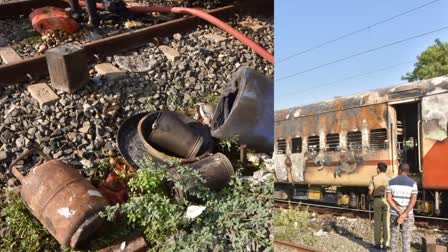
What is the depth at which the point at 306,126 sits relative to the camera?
134cm

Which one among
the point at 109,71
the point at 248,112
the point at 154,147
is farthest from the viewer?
the point at 109,71

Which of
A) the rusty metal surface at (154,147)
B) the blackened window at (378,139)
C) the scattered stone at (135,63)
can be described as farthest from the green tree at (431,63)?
the scattered stone at (135,63)

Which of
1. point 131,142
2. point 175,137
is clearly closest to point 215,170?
point 175,137

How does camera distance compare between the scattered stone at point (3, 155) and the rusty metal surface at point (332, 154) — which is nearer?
the rusty metal surface at point (332, 154)

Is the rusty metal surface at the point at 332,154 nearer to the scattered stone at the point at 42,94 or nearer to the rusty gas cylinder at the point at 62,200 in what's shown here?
the rusty gas cylinder at the point at 62,200

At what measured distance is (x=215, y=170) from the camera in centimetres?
412

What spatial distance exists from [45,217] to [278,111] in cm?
271

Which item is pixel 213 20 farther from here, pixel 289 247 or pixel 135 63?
pixel 289 247

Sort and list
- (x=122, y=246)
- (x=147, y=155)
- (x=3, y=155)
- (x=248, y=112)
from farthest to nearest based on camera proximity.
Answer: (x=147, y=155)
(x=3, y=155)
(x=248, y=112)
(x=122, y=246)

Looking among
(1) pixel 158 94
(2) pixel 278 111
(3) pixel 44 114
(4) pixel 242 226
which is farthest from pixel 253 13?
(2) pixel 278 111

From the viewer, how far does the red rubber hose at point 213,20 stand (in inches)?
219

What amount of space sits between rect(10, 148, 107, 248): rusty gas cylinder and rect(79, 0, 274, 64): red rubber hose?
2.55m

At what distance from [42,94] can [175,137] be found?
1.48 meters

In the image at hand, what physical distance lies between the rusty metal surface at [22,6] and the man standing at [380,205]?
21.6 ft
